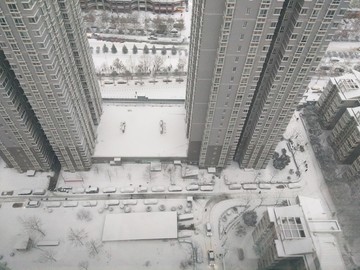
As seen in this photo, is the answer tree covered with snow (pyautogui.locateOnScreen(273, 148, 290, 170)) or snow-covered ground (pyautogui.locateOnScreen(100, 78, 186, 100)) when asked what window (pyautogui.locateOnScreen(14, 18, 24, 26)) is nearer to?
snow-covered ground (pyautogui.locateOnScreen(100, 78, 186, 100))

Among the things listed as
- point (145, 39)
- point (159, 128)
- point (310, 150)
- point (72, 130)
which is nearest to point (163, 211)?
point (159, 128)

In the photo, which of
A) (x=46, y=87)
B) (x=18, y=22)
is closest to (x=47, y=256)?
(x=46, y=87)

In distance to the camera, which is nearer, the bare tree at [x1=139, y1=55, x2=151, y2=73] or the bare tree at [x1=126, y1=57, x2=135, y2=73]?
the bare tree at [x1=139, y1=55, x2=151, y2=73]

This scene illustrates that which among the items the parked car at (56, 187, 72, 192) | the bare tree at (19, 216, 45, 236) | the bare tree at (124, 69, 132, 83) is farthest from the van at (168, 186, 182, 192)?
the bare tree at (124, 69, 132, 83)

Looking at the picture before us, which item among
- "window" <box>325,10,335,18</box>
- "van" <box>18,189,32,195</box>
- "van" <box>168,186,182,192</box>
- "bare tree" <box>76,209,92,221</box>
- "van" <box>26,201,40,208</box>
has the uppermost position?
"window" <box>325,10,335,18</box>

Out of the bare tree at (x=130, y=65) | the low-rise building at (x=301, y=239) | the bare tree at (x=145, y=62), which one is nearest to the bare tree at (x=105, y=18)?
the bare tree at (x=130, y=65)

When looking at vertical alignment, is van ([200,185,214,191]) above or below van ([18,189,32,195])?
above
